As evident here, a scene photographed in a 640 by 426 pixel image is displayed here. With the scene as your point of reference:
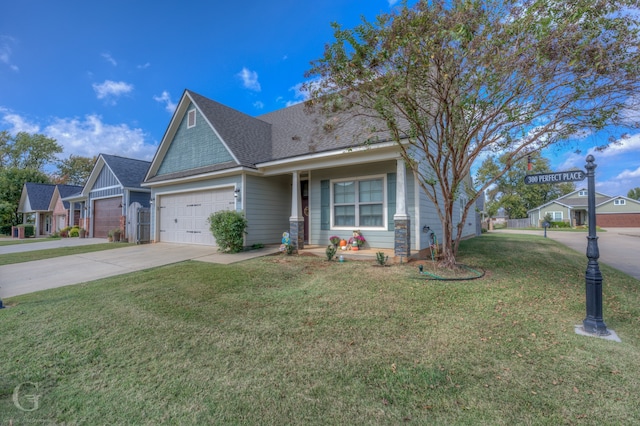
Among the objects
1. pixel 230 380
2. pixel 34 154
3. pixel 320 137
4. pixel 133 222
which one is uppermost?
A: pixel 34 154

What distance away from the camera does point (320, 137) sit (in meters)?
9.82

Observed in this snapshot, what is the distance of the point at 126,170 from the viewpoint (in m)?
16.7

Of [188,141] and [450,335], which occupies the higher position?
[188,141]

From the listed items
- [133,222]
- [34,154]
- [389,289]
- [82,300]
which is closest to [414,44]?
[389,289]

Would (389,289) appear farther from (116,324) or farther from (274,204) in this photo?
(274,204)

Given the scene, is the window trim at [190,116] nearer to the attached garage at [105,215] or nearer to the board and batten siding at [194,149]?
the board and batten siding at [194,149]

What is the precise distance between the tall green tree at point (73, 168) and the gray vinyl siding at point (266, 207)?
41199mm

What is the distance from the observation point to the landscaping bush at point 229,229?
8.98 m

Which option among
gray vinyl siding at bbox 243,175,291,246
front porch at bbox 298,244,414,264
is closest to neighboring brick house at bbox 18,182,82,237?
gray vinyl siding at bbox 243,175,291,246

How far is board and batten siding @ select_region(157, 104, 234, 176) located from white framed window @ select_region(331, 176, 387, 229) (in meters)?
4.54

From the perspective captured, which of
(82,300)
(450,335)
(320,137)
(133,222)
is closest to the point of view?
(450,335)

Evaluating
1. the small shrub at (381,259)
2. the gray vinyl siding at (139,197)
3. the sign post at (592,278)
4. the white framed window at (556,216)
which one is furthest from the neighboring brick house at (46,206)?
the white framed window at (556,216)

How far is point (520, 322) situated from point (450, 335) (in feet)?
4.00

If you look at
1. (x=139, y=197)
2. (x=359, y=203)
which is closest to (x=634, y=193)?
(x=359, y=203)
